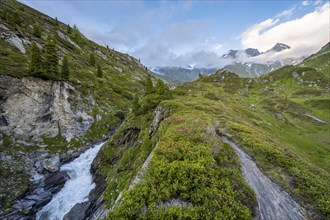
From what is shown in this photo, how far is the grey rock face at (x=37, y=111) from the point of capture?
115 feet

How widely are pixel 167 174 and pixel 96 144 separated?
119ft

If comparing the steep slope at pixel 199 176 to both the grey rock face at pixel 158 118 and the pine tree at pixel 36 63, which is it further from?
the pine tree at pixel 36 63

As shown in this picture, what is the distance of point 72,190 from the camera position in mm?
27641

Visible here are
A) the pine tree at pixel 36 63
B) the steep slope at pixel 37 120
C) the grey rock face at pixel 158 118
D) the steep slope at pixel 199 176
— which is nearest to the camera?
the steep slope at pixel 199 176

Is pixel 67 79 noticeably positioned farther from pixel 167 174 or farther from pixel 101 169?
pixel 167 174

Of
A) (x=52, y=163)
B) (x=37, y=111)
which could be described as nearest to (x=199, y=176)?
(x=52, y=163)

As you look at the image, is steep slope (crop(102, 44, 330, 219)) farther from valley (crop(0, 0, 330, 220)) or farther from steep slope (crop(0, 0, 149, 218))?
steep slope (crop(0, 0, 149, 218))

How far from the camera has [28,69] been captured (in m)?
42.1

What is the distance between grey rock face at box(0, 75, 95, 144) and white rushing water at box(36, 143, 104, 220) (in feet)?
29.3

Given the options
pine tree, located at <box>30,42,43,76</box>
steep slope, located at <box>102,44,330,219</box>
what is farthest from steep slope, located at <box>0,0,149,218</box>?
steep slope, located at <box>102,44,330,219</box>

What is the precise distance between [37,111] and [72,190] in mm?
22033

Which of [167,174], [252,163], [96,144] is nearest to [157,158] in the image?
[167,174]

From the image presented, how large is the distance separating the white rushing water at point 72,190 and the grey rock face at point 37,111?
8927 millimetres

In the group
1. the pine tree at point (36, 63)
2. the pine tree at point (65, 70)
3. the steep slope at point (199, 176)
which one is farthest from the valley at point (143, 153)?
the pine tree at point (65, 70)
